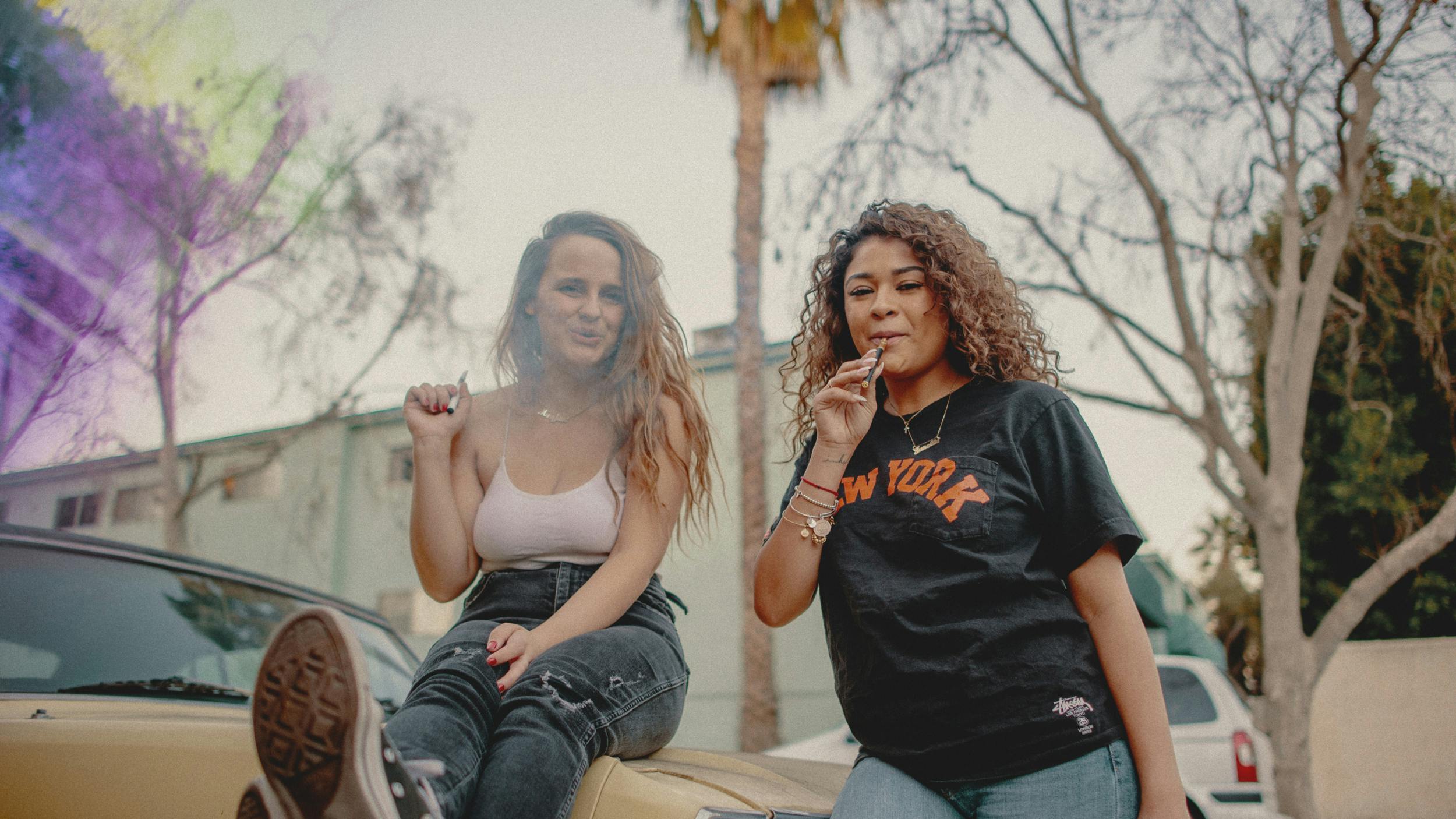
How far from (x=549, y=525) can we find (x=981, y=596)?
3.03 feet

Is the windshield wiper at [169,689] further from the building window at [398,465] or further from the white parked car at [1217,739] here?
the building window at [398,465]

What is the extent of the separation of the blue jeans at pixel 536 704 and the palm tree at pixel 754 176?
Result: 24.6ft

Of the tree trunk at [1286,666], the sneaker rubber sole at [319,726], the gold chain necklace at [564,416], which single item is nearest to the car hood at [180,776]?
the sneaker rubber sole at [319,726]

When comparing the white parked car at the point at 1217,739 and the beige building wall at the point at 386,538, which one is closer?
the white parked car at the point at 1217,739

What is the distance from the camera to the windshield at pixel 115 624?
6.89ft

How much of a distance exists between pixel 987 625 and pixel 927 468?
1.09ft

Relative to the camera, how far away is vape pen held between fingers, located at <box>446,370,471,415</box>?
7.00 ft

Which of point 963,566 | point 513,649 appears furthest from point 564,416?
point 963,566

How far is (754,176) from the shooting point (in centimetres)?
1038

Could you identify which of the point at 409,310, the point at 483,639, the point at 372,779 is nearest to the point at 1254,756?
the point at 483,639

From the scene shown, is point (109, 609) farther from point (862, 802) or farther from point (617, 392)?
point (862, 802)

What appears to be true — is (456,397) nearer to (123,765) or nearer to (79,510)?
(123,765)

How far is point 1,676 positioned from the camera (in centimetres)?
200

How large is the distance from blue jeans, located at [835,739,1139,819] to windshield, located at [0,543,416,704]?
49.5 inches
